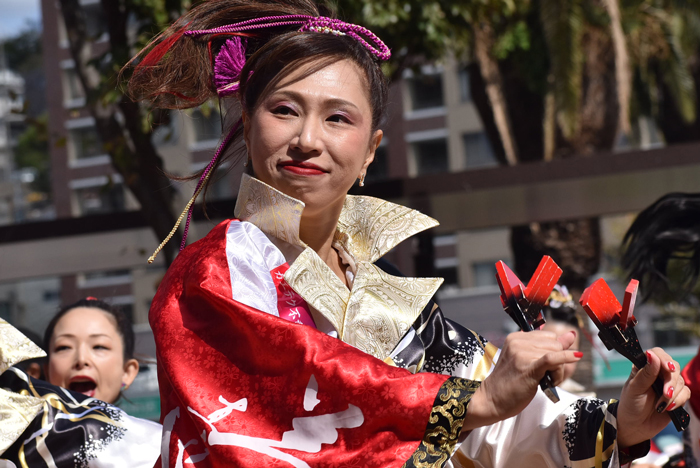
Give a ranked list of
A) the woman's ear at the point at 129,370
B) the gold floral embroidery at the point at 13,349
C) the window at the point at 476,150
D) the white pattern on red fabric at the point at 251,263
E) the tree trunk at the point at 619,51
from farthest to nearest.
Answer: the window at the point at 476,150, the tree trunk at the point at 619,51, the woman's ear at the point at 129,370, the gold floral embroidery at the point at 13,349, the white pattern on red fabric at the point at 251,263

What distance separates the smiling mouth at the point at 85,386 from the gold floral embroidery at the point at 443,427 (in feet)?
7.29

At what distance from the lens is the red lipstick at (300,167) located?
173 centimetres

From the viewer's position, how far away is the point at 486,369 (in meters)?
1.95

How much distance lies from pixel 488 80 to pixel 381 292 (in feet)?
26.8

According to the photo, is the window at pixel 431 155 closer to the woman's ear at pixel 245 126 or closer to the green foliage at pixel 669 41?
the green foliage at pixel 669 41

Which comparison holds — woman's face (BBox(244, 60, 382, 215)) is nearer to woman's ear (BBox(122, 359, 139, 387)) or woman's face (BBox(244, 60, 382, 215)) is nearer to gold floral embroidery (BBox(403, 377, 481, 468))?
gold floral embroidery (BBox(403, 377, 481, 468))

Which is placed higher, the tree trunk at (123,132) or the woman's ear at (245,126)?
the woman's ear at (245,126)

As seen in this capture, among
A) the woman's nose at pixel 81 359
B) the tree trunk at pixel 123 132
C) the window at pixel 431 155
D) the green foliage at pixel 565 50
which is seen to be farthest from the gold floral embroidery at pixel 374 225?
the window at pixel 431 155

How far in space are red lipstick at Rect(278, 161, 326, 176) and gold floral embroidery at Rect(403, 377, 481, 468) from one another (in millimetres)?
553

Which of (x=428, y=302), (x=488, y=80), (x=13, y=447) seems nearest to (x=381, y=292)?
(x=428, y=302)

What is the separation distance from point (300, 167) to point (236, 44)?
410 mm

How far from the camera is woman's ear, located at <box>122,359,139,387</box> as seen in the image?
3.57m

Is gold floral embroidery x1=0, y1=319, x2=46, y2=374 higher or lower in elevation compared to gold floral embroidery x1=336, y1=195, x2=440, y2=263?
lower

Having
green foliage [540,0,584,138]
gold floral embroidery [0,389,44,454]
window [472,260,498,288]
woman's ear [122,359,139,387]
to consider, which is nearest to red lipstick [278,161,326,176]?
gold floral embroidery [0,389,44,454]
